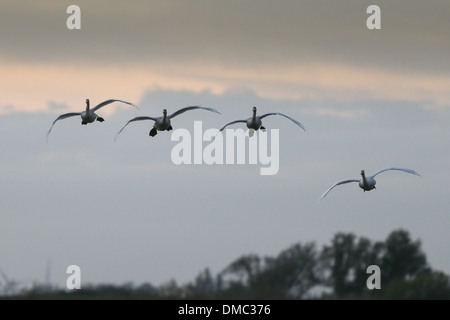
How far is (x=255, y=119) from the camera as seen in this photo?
66.1 m

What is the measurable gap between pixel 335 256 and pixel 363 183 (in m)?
31.0

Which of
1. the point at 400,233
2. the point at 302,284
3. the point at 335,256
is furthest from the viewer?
the point at 400,233

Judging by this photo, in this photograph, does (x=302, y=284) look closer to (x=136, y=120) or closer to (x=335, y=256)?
(x=335, y=256)
